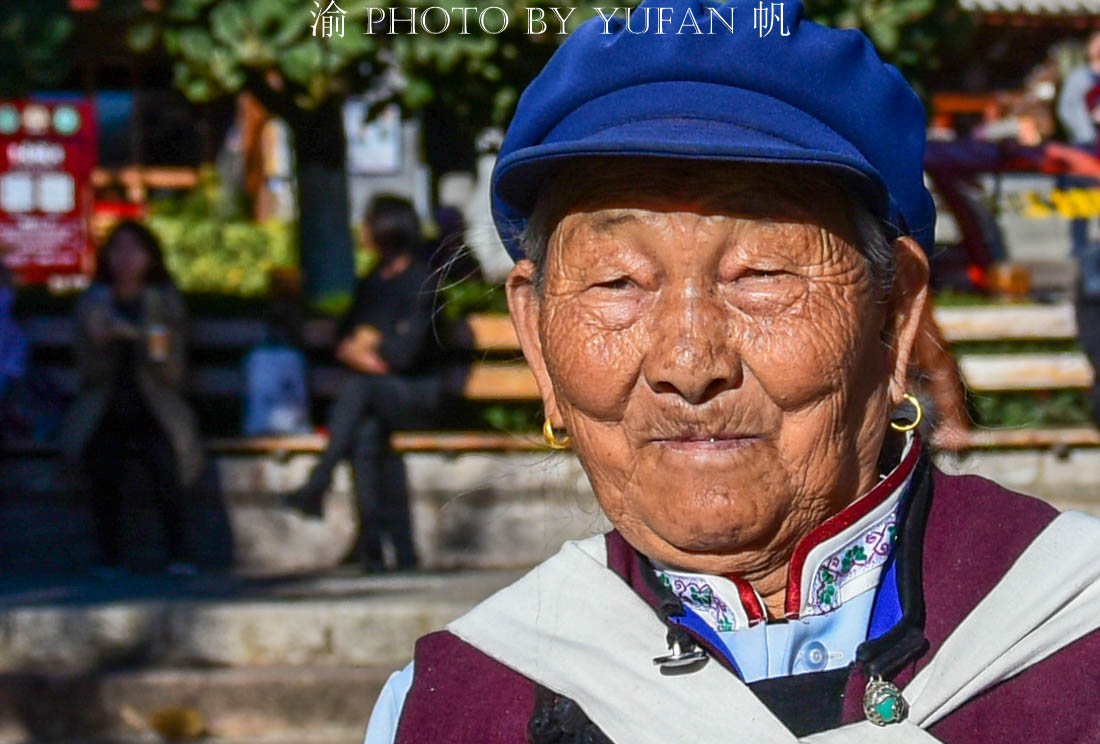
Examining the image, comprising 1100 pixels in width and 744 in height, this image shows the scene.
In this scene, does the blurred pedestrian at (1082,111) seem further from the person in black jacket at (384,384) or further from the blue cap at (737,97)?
the blue cap at (737,97)

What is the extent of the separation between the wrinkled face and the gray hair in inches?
0.4

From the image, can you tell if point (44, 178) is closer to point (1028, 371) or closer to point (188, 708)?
point (188, 708)

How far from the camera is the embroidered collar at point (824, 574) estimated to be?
1.67 m

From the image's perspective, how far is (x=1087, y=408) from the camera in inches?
311

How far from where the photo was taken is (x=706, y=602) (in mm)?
1683

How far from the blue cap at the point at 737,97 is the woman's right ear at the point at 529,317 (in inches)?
7.4

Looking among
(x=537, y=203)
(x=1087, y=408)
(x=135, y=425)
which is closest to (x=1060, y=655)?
(x=537, y=203)

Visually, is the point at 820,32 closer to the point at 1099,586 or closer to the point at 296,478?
the point at 1099,586

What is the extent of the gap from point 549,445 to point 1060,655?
597 millimetres

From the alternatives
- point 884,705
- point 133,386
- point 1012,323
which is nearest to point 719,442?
point 884,705

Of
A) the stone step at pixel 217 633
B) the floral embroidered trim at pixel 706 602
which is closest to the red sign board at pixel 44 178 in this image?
the stone step at pixel 217 633

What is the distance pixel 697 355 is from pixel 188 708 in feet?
13.6

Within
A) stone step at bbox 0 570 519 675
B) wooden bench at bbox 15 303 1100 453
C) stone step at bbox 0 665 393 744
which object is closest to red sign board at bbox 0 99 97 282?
wooden bench at bbox 15 303 1100 453

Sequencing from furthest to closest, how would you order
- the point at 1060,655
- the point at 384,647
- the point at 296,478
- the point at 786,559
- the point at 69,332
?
the point at 69,332 < the point at 296,478 < the point at 384,647 < the point at 786,559 < the point at 1060,655
